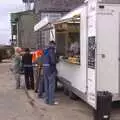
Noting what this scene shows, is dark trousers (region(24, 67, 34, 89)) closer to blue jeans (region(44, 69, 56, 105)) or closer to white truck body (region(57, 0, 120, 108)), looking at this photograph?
blue jeans (region(44, 69, 56, 105))

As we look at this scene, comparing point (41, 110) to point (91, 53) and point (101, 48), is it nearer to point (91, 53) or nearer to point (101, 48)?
point (91, 53)

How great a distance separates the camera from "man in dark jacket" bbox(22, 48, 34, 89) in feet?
53.2

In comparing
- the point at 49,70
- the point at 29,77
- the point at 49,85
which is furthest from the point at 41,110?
the point at 29,77

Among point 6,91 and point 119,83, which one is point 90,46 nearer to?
point 119,83

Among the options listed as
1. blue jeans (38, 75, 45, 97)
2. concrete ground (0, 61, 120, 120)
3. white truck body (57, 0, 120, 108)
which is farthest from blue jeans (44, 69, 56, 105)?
white truck body (57, 0, 120, 108)

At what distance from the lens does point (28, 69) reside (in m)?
16.3

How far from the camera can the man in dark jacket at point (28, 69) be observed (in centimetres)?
1620

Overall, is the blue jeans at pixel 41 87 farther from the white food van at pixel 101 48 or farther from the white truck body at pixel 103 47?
the white truck body at pixel 103 47

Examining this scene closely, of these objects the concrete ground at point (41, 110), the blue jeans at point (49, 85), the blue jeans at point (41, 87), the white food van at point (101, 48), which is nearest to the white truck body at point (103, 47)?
the white food van at point (101, 48)

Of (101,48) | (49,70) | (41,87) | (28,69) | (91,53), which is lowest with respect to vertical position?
(41,87)

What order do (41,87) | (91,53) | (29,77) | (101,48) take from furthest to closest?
1. (29,77)
2. (41,87)
3. (91,53)
4. (101,48)

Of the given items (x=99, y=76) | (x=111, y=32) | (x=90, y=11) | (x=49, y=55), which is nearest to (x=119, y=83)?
(x=99, y=76)

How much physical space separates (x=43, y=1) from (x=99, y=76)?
2355cm

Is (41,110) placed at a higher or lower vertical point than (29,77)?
lower
